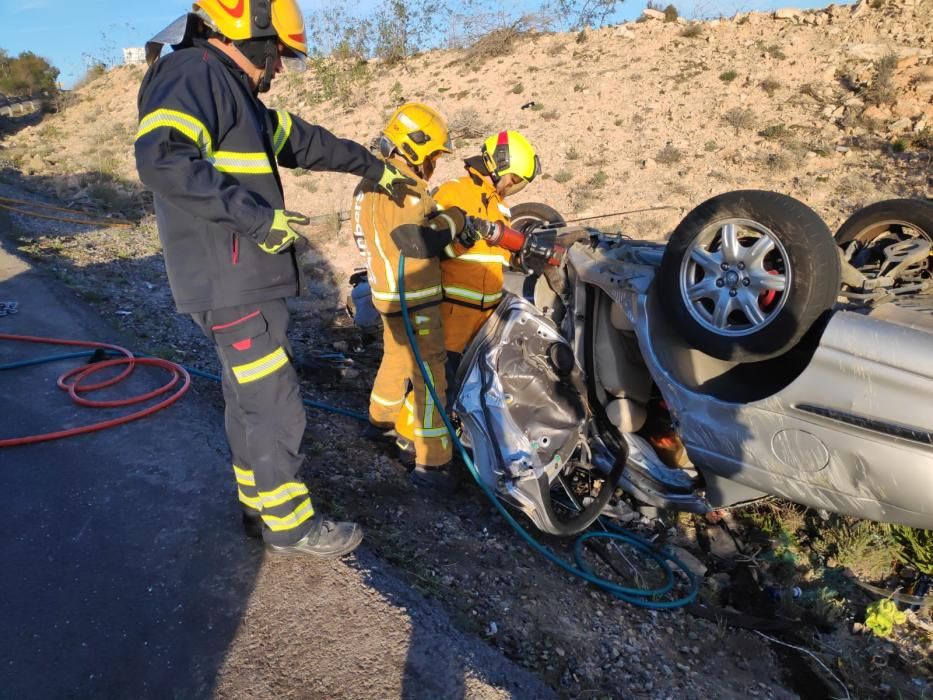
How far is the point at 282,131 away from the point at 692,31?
1327 cm

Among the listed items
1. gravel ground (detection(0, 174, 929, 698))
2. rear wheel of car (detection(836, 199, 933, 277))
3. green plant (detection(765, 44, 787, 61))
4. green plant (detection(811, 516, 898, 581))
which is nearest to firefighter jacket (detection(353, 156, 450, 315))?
gravel ground (detection(0, 174, 929, 698))

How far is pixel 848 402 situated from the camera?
233 cm

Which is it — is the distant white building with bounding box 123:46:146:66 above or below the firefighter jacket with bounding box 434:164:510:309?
above

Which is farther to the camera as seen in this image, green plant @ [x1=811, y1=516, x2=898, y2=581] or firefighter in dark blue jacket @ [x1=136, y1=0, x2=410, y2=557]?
green plant @ [x1=811, y1=516, x2=898, y2=581]

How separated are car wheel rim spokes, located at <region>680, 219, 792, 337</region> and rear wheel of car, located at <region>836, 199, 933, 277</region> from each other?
958mm

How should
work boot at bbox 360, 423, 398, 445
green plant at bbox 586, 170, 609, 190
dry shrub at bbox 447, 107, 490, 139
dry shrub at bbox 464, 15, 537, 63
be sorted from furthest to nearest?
dry shrub at bbox 464, 15, 537, 63 < dry shrub at bbox 447, 107, 490, 139 < green plant at bbox 586, 170, 609, 190 < work boot at bbox 360, 423, 398, 445

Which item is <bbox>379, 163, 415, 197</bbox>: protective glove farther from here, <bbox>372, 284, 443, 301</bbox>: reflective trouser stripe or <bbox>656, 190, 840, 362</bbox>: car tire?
<bbox>656, 190, 840, 362</bbox>: car tire

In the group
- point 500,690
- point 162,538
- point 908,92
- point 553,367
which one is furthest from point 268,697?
point 908,92

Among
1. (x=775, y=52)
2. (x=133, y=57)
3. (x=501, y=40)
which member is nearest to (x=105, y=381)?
(x=775, y=52)

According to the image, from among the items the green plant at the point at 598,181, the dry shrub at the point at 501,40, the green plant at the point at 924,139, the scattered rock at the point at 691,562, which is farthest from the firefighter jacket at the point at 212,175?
the dry shrub at the point at 501,40

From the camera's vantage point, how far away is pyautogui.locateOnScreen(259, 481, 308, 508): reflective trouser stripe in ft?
8.38

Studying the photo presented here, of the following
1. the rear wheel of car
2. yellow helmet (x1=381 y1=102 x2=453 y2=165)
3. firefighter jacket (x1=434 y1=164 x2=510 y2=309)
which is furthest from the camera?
firefighter jacket (x1=434 y1=164 x2=510 y2=309)

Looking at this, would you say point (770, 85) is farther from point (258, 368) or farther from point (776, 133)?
point (258, 368)

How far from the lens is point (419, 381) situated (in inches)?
153
